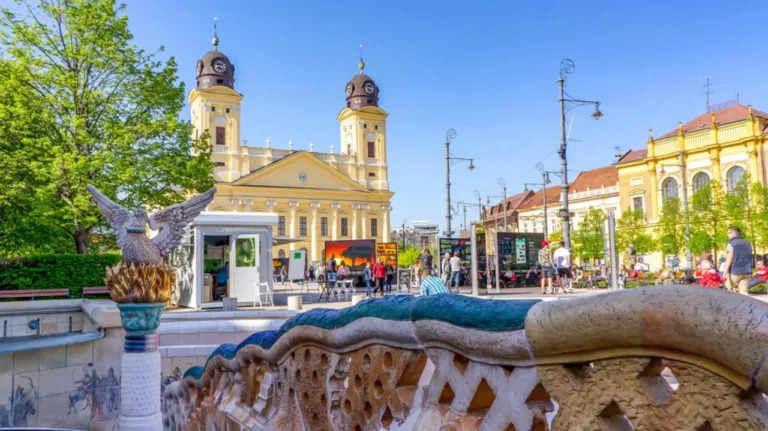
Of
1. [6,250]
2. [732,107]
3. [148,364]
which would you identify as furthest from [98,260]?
[732,107]

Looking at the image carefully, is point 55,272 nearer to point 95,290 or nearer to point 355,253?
point 95,290

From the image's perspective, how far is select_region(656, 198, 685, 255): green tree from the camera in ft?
157

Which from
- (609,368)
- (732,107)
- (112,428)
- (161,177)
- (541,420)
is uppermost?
(732,107)

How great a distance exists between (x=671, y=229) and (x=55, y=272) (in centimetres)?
4629

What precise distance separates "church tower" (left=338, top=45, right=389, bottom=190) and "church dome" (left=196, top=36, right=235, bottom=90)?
16.4m

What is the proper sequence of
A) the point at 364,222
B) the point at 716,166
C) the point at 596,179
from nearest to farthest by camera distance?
the point at 716,166
the point at 596,179
the point at 364,222

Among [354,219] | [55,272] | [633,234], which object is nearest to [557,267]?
[55,272]

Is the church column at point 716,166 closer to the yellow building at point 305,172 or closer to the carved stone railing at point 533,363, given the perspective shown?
the yellow building at point 305,172

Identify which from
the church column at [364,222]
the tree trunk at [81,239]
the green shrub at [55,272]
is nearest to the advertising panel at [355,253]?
the tree trunk at [81,239]

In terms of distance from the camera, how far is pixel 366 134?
81.1 metres

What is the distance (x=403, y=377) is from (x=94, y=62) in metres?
22.1

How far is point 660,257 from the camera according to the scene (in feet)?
187

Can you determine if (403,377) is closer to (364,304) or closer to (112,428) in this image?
(364,304)

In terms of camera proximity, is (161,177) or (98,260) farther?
(161,177)
